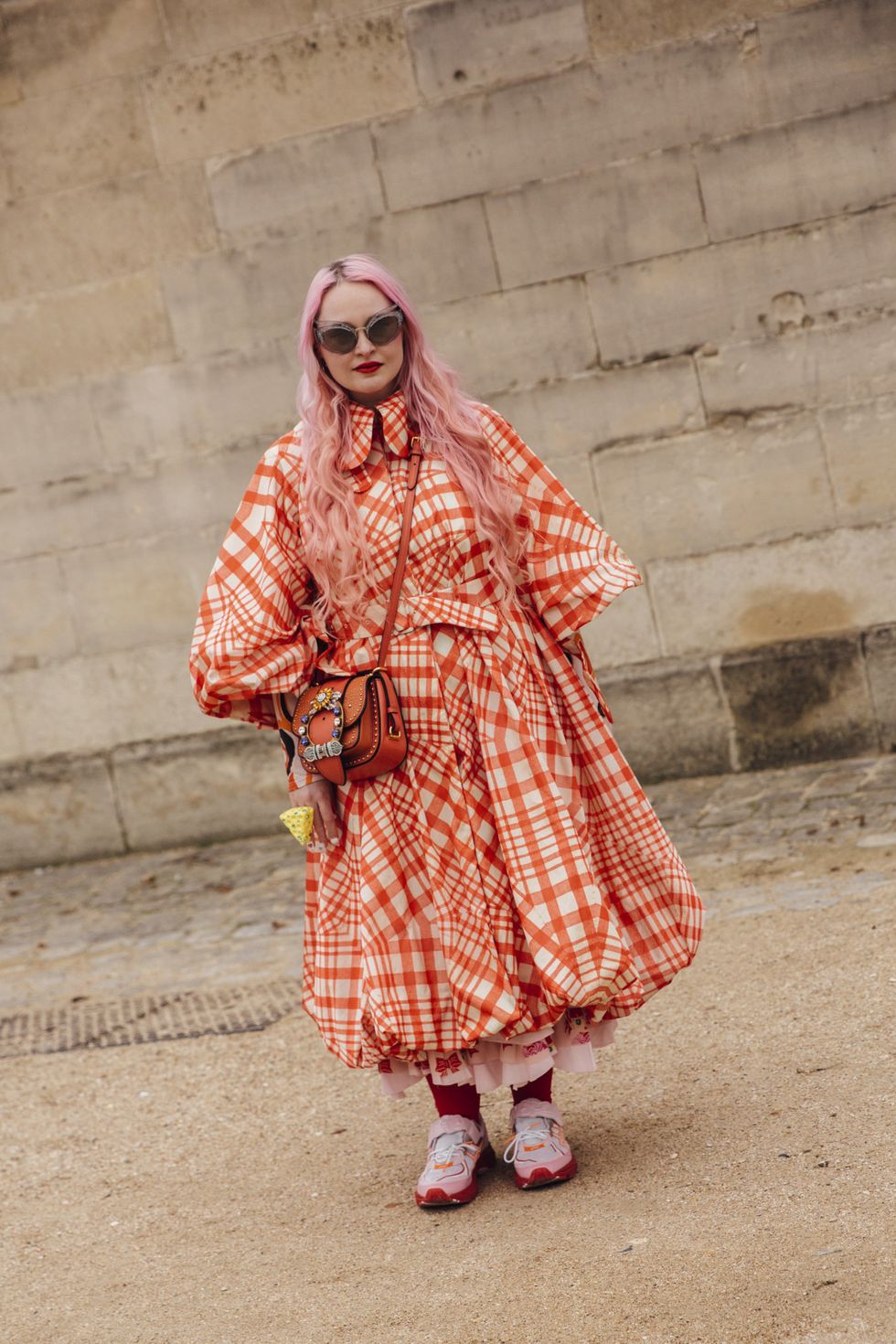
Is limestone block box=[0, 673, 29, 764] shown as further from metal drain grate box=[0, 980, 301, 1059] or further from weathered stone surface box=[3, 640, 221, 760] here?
metal drain grate box=[0, 980, 301, 1059]

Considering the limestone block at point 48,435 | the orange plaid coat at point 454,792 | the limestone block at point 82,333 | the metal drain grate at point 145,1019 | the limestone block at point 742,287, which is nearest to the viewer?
the orange plaid coat at point 454,792

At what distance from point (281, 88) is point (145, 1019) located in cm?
393

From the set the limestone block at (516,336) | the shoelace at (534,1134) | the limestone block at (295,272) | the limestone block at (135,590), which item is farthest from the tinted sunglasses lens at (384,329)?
the limestone block at (135,590)

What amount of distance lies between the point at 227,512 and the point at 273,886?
5.72 feet

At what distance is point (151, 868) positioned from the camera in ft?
22.9

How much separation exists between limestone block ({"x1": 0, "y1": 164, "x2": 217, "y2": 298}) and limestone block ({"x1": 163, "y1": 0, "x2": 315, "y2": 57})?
51 centimetres

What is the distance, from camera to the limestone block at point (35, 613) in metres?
7.20

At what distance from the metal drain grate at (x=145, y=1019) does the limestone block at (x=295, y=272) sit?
9.97 ft

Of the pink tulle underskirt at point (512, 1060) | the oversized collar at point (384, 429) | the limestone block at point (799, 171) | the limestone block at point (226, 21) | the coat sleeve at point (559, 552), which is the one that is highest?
the limestone block at point (226, 21)

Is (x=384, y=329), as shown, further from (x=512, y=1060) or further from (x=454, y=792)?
(x=512, y=1060)

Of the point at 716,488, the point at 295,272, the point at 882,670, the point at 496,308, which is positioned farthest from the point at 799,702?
the point at 295,272

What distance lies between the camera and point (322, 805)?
126 inches

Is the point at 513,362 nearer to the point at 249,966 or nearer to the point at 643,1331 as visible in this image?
the point at 249,966

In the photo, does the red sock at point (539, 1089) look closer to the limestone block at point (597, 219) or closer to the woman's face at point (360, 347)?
the woman's face at point (360, 347)
